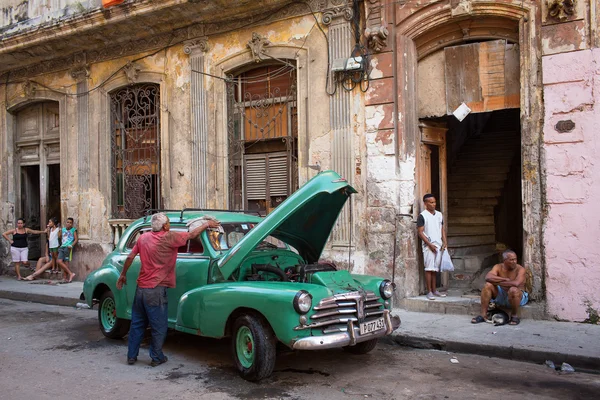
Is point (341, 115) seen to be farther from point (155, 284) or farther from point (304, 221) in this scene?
point (155, 284)

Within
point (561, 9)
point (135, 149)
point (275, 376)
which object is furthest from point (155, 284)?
point (135, 149)

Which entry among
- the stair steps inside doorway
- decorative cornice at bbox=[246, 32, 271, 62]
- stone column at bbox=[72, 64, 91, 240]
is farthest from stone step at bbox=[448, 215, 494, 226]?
stone column at bbox=[72, 64, 91, 240]

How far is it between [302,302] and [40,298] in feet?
26.7

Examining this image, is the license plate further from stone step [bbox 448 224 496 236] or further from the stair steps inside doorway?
stone step [bbox 448 224 496 236]

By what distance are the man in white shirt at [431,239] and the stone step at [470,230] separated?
76.1 inches

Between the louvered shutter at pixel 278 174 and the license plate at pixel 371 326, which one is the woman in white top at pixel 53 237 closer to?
the louvered shutter at pixel 278 174

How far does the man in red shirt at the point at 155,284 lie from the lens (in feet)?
20.6

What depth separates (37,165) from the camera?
15.6 meters

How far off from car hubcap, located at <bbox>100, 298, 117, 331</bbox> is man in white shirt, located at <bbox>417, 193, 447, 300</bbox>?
4.74m

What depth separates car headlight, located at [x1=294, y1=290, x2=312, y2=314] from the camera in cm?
541

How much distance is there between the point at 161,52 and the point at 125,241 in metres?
5.90

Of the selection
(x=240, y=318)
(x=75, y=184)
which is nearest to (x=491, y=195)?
(x=240, y=318)

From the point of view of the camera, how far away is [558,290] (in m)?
8.00

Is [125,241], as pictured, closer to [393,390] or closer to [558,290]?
[393,390]
